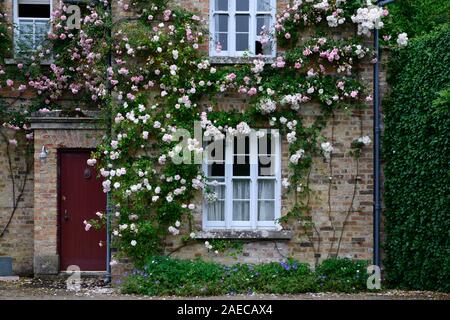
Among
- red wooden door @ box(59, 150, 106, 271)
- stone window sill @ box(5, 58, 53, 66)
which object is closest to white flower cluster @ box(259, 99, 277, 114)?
red wooden door @ box(59, 150, 106, 271)

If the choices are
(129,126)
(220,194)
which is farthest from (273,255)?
(129,126)

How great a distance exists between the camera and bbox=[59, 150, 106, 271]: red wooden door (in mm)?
16359

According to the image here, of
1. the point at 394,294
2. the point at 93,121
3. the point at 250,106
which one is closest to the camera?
the point at 394,294

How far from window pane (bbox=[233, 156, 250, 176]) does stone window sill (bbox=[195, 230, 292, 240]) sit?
41.2 inches

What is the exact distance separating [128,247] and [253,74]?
12.4 feet

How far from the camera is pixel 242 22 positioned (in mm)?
15055

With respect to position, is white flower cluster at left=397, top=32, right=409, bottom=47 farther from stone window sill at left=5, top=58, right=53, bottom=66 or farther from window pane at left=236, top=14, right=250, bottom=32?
stone window sill at left=5, top=58, right=53, bottom=66

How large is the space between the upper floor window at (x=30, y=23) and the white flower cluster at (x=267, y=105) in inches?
206

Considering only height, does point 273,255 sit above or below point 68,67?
below

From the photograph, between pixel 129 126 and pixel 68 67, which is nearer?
pixel 129 126

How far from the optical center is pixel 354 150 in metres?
15.0

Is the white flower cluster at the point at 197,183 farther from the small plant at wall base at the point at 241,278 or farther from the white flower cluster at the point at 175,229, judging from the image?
the small plant at wall base at the point at 241,278

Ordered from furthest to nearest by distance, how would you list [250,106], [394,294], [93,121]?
[93,121] < [250,106] < [394,294]

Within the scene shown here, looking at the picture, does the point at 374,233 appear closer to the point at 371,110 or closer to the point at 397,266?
the point at 397,266
